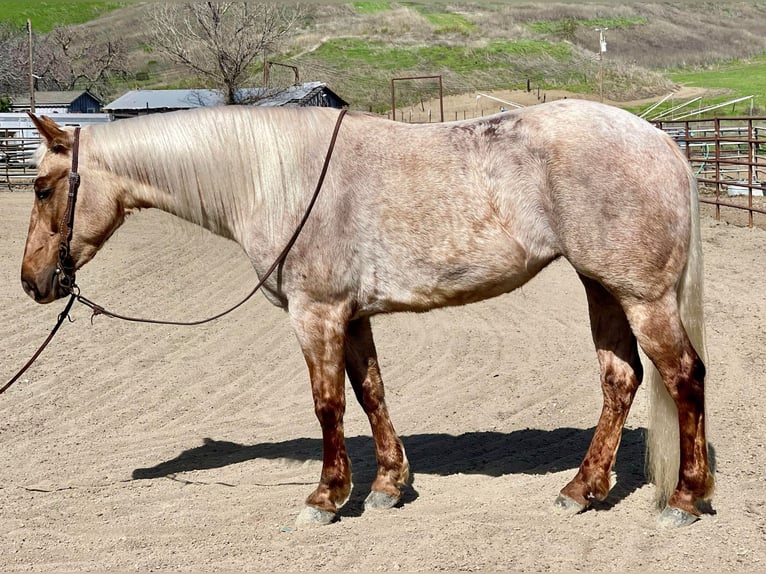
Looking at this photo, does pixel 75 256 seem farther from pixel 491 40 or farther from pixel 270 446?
pixel 491 40

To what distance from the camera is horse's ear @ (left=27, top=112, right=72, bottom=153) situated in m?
3.94

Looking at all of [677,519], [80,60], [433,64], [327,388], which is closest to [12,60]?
[80,60]

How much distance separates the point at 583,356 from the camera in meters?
6.71

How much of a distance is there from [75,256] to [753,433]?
3905mm

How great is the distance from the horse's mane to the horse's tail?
1.79m

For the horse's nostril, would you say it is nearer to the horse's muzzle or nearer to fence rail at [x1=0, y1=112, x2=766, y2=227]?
the horse's muzzle

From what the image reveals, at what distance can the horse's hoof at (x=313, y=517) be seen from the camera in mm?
3902

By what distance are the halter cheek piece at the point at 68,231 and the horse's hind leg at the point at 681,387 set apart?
2.66 m

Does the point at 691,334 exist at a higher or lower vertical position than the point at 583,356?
higher

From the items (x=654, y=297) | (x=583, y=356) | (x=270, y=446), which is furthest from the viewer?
(x=583, y=356)

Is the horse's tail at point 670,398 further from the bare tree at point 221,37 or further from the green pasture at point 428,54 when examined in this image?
the green pasture at point 428,54

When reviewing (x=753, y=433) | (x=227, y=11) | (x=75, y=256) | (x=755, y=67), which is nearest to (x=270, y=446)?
(x=75, y=256)

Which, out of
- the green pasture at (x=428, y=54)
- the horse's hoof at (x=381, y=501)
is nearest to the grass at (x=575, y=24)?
the green pasture at (x=428, y=54)

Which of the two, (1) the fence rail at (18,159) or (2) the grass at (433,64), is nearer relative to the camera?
(1) the fence rail at (18,159)
